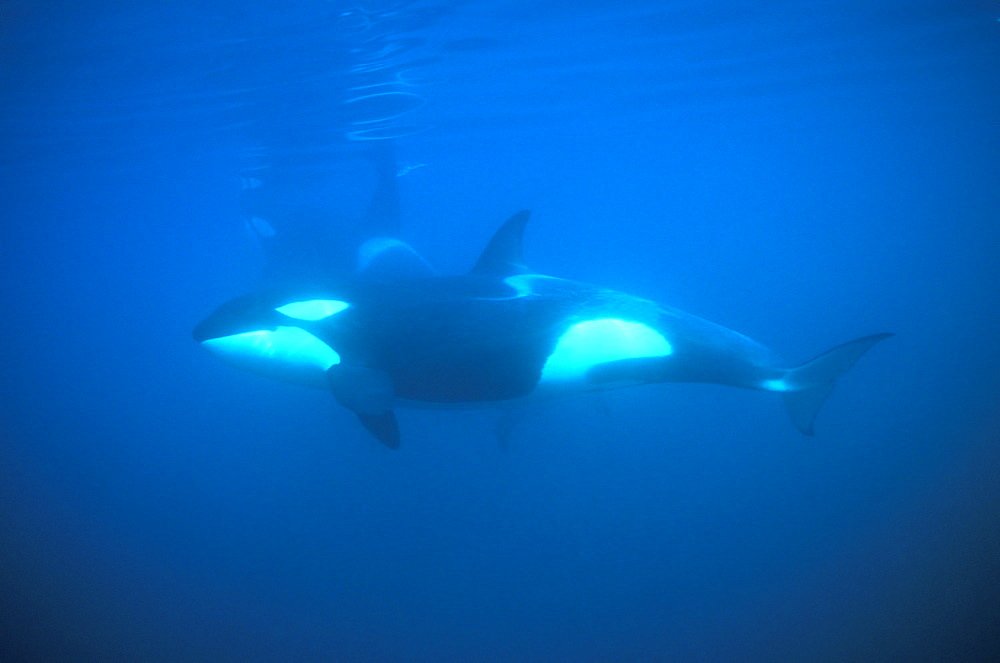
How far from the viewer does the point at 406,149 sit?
22750 mm

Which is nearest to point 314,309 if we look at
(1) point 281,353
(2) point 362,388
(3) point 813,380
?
(1) point 281,353

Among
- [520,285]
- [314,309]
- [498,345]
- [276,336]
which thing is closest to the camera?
[498,345]

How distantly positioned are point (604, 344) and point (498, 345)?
1090 mm

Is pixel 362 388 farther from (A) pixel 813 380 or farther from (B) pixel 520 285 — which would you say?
(A) pixel 813 380

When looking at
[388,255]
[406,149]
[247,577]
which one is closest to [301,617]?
[247,577]

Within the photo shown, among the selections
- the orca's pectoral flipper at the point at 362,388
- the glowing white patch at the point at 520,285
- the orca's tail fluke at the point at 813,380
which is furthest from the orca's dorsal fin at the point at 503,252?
the orca's tail fluke at the point at 813,380

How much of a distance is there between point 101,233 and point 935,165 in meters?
70.0

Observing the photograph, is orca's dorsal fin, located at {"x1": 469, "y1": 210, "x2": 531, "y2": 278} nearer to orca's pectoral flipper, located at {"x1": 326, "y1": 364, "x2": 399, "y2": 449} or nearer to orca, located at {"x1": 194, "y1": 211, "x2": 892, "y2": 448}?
orca, located at {"x1": 194, "y1": 211, "x2": 892, "y2": 448}

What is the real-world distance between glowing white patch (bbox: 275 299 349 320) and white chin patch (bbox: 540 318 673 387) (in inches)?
96.0

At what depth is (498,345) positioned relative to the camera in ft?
20.1

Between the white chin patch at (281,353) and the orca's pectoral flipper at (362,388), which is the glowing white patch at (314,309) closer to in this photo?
the white chin patch at (281,353)

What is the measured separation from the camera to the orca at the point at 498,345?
5.93 meters

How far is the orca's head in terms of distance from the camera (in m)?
6.81

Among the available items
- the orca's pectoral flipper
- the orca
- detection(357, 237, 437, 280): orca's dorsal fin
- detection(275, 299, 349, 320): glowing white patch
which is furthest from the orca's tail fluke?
detection(357, 237, 437, 280): orca's dorsal fin
